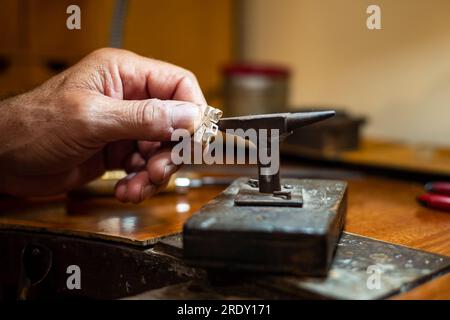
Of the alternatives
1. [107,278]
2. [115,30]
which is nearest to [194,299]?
[107,278]

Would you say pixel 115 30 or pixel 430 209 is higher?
pixel 115 30

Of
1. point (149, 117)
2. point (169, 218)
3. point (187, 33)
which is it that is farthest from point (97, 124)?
point (187, 33)

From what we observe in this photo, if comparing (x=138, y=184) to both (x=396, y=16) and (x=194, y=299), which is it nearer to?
(x=194, y=299)

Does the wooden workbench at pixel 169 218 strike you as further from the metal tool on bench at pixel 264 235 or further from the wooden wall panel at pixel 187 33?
the wooden wall panel at pixel 187 33

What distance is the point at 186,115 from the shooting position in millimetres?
809

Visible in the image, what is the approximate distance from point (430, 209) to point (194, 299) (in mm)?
581

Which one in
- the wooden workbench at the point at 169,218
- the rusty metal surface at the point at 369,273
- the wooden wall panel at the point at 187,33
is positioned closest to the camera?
the rusty metal surface at the point at 369,273

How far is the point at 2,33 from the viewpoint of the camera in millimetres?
1440

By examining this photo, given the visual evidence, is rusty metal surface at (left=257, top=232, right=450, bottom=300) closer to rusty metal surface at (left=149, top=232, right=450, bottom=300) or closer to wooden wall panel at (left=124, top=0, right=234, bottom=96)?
rusty metal surface at (left=149, top=232, right=450, bottom=300)

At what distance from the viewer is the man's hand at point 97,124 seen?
32.4 inches

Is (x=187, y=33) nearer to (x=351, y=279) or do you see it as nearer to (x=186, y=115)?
(x=186, y=115)

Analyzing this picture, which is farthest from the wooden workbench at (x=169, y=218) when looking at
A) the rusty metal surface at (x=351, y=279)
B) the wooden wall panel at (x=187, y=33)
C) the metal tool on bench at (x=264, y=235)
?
the wooden wall panel at (x=187, y=33)

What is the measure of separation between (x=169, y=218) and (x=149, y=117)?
196 mm

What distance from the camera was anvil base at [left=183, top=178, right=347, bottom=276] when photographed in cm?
60
